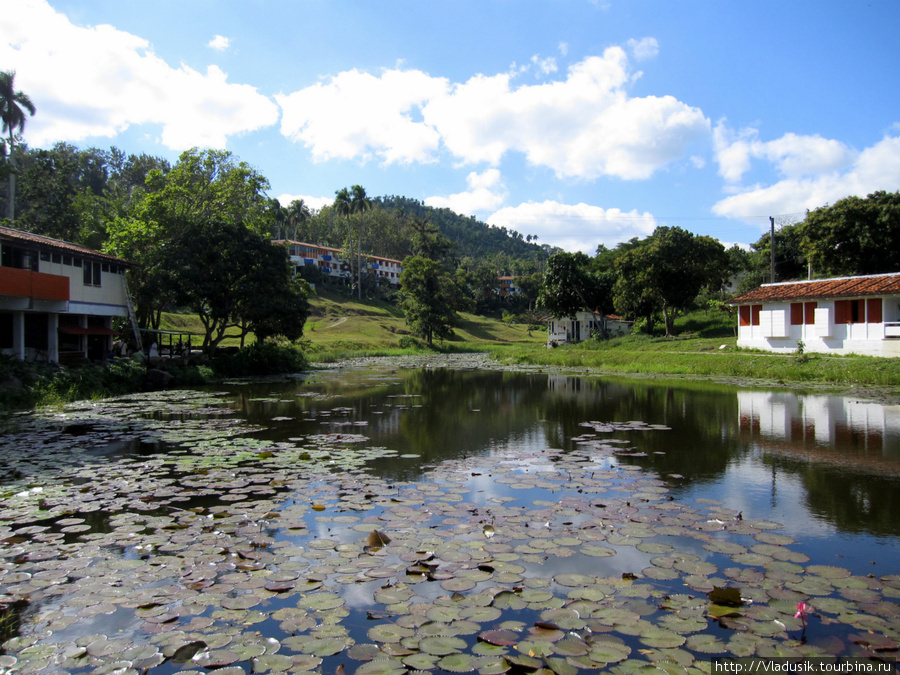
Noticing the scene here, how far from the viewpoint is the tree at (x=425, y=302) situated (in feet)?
212

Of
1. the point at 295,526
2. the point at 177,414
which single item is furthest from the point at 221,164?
the point at 295,526

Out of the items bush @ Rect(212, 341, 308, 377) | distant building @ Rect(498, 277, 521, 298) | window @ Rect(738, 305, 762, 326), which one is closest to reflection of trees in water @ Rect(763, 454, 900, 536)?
window @ Rect(738, 305, 762, 326)

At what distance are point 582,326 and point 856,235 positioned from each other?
24.2m

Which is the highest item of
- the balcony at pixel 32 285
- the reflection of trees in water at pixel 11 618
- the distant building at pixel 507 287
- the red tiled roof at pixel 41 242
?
the distant building at pixel 507 287

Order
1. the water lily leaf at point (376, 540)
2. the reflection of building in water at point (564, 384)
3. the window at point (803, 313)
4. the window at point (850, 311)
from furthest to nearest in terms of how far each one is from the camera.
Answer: the window at point (803, 313), the window at point (850, 311), the reflection of building in water at point (564, 384), the water lily leaf at point (376, 540)

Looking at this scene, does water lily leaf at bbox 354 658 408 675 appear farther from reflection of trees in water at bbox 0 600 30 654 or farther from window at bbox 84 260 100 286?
window at bbox 84 260 100 286

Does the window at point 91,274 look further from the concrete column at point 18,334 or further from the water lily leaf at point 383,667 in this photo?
the water lily leaf at point 383,667

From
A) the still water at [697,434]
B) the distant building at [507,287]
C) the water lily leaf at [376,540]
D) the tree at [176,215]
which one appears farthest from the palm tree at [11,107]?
the distant building at [507,287]

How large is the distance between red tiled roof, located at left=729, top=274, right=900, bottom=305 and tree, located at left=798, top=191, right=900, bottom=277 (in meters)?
7.33

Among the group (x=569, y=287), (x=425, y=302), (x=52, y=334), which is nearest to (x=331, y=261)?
(x=425, y=302)

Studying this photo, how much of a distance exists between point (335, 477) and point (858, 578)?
23.7 feet

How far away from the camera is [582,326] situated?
56.9 m

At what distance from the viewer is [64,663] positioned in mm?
4332

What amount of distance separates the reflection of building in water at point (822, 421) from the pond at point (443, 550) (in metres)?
0.18
